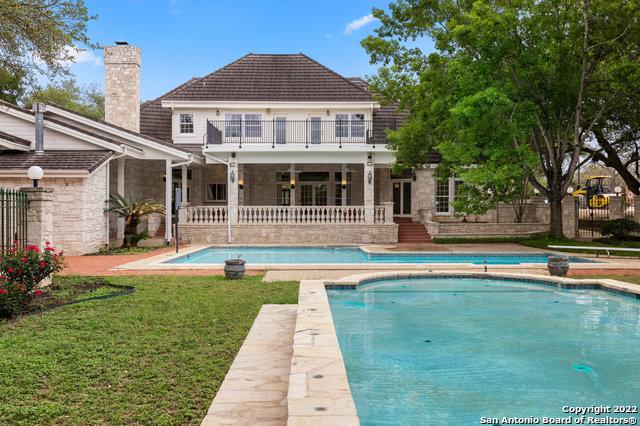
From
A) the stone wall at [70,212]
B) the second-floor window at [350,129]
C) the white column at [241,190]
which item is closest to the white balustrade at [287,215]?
Result: the white column at [241,190]

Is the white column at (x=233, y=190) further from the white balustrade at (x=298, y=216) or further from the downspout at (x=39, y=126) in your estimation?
the downspout at (x=39, y=126)

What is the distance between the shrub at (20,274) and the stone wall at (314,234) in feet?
44.8

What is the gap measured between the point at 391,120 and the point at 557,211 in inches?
391

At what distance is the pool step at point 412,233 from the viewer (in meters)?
23.2

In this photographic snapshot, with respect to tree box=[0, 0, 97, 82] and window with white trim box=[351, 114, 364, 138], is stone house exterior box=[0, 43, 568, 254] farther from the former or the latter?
tree box=[0, 0, 97, 82]

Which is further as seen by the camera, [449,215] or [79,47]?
[449,215]

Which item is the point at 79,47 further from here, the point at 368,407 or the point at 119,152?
the point at 368,407

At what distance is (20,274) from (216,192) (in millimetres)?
19766

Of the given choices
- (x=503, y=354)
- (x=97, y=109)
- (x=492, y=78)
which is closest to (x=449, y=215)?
(x=492, y=78)

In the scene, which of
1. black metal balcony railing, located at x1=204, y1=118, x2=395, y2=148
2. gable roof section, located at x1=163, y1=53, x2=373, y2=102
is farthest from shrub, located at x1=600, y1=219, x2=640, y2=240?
gable roof section, located at x1=163, y1=53, x2=373, y2=102

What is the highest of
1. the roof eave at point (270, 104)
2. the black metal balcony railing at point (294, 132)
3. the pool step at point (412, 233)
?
the roof eave at point (270, 104)

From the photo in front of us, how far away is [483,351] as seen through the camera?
6891 mm

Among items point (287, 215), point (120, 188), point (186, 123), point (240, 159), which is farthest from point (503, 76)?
point (120, 188)

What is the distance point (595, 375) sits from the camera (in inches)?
234
